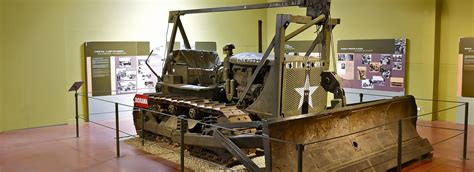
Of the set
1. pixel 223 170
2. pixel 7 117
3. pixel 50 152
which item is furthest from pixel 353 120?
pixel 7 117

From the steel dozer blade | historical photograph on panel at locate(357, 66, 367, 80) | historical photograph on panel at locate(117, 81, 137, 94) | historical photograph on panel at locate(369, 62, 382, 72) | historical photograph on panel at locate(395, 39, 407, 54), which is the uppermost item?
historical photograph on panel at locate(395, 39, 407, 54)

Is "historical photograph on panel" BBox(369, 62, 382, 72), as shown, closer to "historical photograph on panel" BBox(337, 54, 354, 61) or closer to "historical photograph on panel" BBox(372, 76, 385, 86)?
"historical photograph on panel" BBox(372, 76, 385, 86)

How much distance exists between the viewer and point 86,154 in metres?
7.35

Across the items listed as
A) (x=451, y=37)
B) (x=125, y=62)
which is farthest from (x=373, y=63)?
(x=125, y=62)

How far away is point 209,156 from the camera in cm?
675

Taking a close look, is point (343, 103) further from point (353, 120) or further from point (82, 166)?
point (82, 166)

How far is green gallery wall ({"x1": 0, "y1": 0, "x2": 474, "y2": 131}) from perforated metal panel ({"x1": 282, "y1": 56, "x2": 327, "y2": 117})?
4424mm

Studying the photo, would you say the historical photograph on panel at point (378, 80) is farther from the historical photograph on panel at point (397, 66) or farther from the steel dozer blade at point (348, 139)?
the steel dozer blade at point (348, 139)

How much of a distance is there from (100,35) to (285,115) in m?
5.53

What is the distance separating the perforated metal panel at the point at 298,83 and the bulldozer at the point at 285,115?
14mm

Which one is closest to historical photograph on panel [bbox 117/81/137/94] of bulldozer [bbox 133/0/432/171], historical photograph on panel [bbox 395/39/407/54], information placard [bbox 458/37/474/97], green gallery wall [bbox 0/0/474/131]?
green gallery wall [bbox 0/0/474/131]

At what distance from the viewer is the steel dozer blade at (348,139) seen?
5207 mm

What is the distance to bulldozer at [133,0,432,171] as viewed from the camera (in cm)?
542

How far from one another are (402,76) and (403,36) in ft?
2.90
